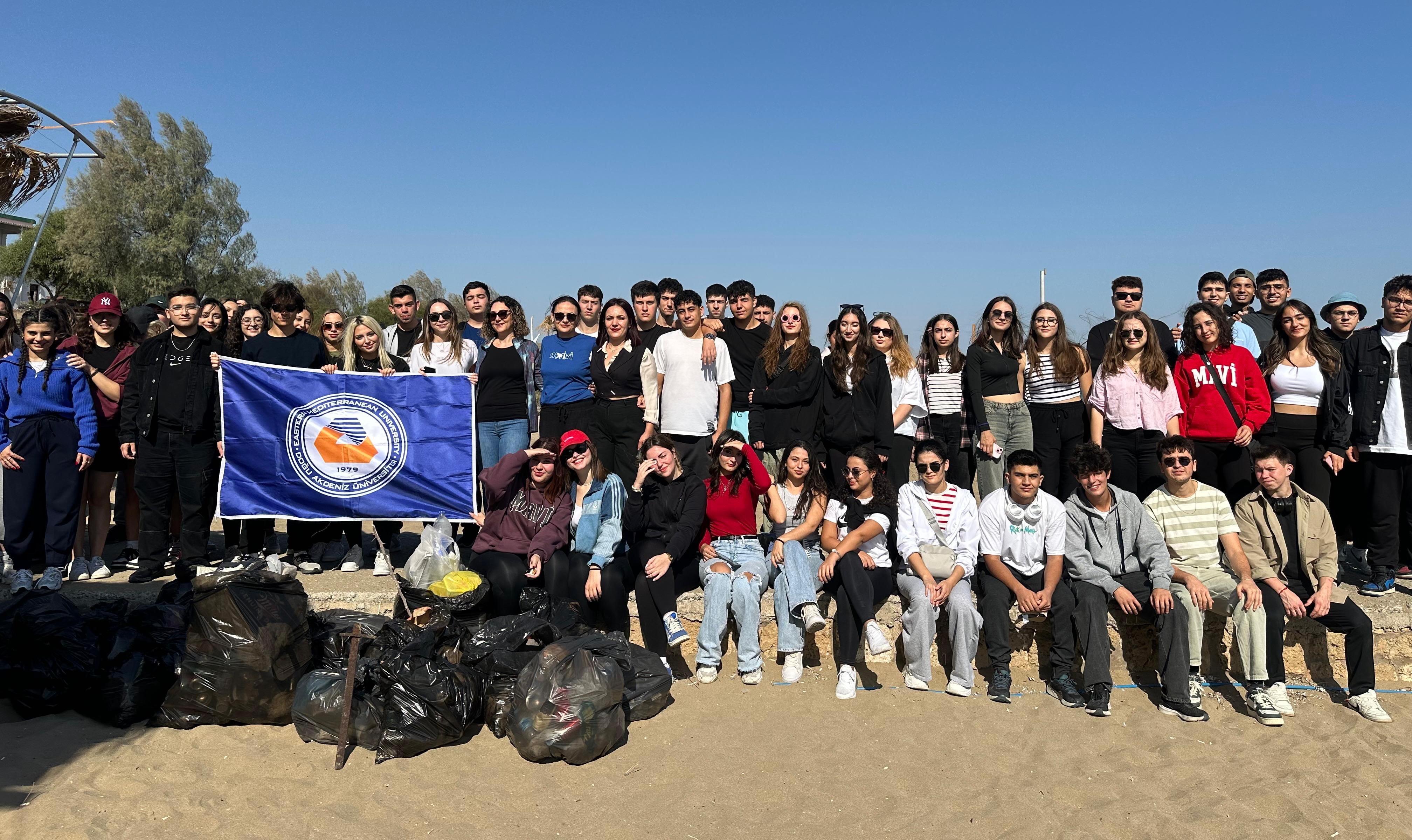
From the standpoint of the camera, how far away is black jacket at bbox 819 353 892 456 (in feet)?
19.9

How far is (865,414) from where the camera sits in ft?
19.9

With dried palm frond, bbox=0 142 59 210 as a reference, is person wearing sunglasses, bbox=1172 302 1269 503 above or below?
below

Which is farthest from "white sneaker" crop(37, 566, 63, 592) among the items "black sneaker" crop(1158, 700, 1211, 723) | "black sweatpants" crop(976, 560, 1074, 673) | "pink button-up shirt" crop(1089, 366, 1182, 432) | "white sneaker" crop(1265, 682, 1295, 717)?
"white sneaker" crop(1265, 682, 1295, 717)

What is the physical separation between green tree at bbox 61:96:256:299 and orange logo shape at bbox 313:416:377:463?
33981mm

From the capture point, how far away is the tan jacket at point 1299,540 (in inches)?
196

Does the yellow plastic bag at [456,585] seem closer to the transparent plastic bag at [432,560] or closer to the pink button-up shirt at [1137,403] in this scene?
the transparent plastic bag at [432,560]

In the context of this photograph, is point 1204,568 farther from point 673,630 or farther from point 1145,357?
point 673,630

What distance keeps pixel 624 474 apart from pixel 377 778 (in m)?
2.90

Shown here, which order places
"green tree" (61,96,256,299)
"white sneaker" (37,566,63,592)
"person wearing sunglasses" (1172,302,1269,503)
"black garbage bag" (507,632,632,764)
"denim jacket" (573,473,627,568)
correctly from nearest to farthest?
"black garbage bag" (507,632,632,764), "denim jacket" (573,473,627,568), "white sneaker" (37,566,63,592), "person wearing sunglasses" (1172,302,1269,503), "green tree" (61,96,256,299)

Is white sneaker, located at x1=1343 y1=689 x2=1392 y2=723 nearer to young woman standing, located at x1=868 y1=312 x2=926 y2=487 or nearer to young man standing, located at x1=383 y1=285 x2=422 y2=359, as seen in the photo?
young woman standing, located at x1=868 y1=312 x2=926 y2=487

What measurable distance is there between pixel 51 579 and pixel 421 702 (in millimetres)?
3363

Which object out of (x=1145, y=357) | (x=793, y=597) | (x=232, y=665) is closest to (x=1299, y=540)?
(x=1145, y=357)

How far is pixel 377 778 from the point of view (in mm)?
3965

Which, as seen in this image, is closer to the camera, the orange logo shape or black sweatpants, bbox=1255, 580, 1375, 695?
black sweatpants, bbox=1255, 580, 1375, 695
